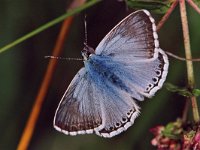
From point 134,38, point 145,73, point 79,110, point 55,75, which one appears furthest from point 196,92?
point 55,75

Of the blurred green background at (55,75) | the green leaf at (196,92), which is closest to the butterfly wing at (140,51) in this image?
the green leaf at (196,92)

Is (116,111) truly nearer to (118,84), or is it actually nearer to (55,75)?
(118,84)

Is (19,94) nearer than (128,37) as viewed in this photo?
No

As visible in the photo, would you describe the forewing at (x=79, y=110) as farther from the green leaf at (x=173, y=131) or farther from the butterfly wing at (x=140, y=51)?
the green leaf at (x=173, y=131)

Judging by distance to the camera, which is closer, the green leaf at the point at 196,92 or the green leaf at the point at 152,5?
the green leaf at the point at 196,92

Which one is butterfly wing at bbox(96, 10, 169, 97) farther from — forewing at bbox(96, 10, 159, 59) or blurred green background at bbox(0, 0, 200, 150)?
blurred green background at bbox(0, 0, 200, 150)

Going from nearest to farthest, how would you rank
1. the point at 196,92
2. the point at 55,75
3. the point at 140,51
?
the point at 196,92 → the point at 140,51 → the point at 55,75

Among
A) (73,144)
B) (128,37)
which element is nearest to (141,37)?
(128,37)

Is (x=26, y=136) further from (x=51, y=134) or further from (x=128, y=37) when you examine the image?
(x=128, y=37)
